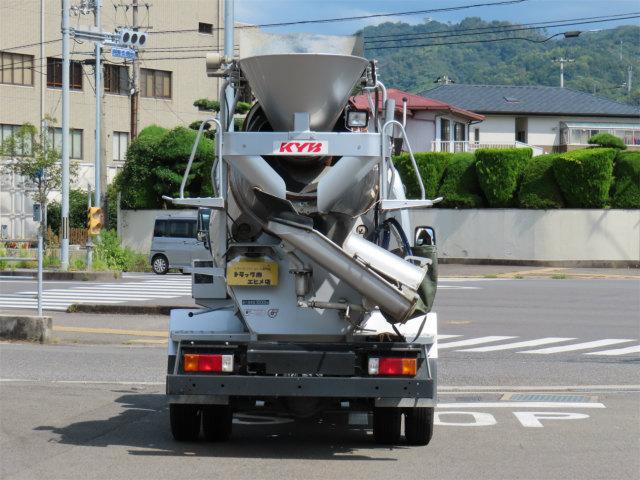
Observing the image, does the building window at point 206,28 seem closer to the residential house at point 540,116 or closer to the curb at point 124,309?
the residential house at point 540,116

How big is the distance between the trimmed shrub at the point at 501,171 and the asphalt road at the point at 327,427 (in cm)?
2609

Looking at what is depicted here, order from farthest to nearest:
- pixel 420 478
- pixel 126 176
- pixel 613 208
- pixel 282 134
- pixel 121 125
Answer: pixel 121 125 → pixel 126 176 → pixel 613 208 → pixel 282 134 → pixel 420 478

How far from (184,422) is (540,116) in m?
65.3

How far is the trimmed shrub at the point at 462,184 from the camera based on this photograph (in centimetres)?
4534

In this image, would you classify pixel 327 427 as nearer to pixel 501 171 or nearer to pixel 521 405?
pixel 521 405

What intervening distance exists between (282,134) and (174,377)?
6.88ft

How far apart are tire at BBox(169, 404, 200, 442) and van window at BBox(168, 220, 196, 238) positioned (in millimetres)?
28999

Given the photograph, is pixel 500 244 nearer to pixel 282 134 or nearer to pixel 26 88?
pixel 26 88

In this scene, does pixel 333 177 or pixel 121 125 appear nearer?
pixel 333 177

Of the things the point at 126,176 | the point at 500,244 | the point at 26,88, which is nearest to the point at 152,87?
the point at 26,88

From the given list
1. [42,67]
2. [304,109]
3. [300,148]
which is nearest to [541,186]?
[42,67]

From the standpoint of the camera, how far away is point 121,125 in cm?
6356

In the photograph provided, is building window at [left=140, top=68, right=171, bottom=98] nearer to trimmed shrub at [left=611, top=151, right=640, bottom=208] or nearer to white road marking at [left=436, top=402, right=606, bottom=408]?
trimmed shrub at [left=611, top=151, right=640, bottom=208]

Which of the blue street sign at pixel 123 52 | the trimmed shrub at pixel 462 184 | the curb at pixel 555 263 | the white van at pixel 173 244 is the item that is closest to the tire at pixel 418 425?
the white van at pixel 173 244
